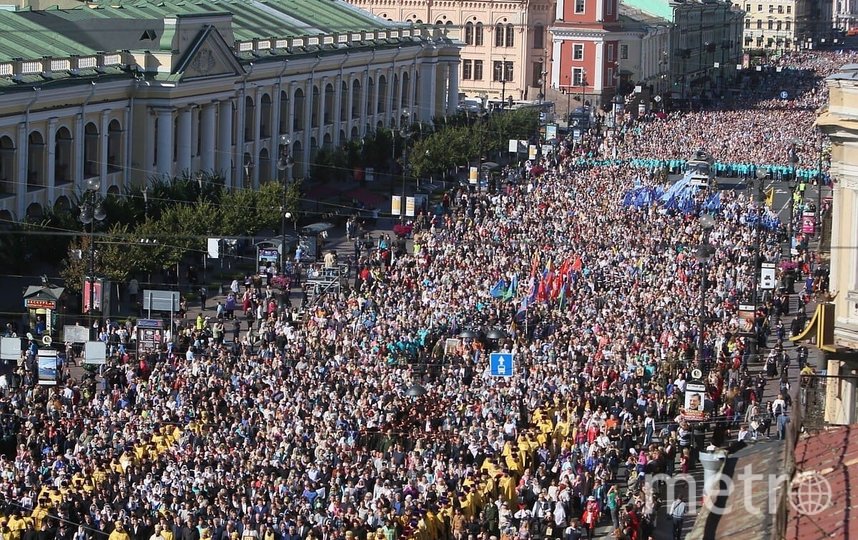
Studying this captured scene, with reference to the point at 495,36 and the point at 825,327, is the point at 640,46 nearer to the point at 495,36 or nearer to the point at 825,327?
the point at 495,36

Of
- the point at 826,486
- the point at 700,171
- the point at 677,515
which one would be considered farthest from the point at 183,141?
the point at 826,486

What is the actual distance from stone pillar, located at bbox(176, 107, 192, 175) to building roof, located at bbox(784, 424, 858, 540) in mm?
54084

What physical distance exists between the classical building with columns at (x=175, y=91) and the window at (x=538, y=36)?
3427 centimetres

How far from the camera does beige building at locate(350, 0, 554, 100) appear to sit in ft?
414

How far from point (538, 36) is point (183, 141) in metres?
63.4

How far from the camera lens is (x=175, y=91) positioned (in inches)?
2606

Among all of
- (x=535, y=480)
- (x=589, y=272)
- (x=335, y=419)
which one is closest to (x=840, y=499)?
(x=535, y=480)

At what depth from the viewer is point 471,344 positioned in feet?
138

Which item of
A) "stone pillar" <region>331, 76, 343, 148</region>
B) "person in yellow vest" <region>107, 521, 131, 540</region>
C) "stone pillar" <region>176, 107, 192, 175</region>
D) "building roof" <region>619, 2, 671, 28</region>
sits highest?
"building roof" <region>619, 2, 671, 28</region>

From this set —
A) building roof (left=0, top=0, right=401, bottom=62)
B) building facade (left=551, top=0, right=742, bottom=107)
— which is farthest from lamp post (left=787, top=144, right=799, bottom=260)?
building facade (left=551, top=0, right=742, bottom=107)

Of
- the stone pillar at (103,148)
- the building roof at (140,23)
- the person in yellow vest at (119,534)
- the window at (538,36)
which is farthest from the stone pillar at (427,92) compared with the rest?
the person in yellow vest at (119,534)

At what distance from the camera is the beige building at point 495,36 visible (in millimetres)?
126062

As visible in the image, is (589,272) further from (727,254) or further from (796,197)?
(796,197)

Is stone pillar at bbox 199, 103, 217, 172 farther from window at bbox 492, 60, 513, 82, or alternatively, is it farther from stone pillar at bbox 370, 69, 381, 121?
window at bbox 492, 60, 513, 82
